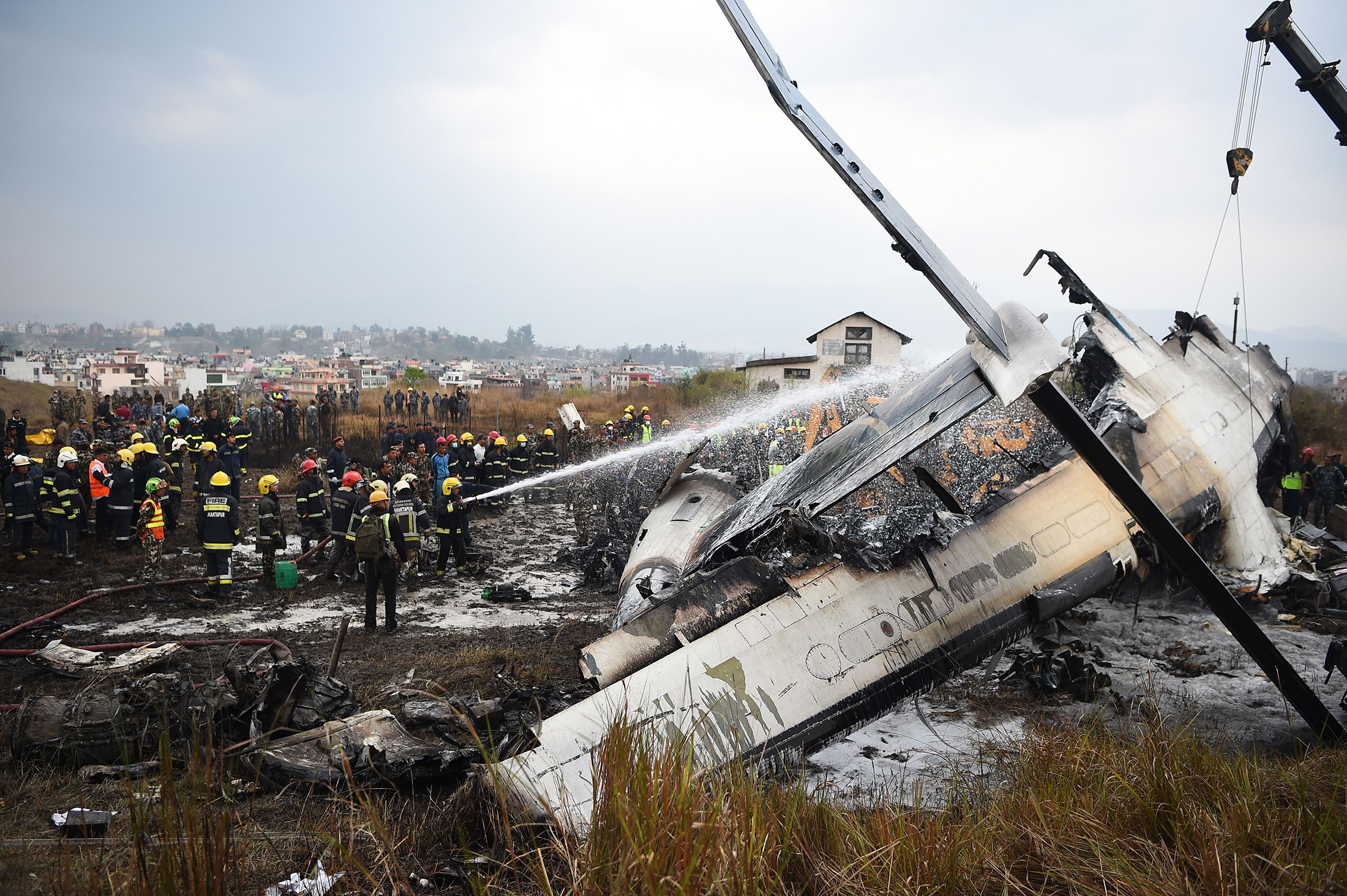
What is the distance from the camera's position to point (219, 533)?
1174 cm

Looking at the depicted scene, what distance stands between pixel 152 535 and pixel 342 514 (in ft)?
9.20

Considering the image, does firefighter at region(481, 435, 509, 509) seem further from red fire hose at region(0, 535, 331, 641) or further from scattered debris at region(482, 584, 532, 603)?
scattered debris at region(482, 584, 532, 603)

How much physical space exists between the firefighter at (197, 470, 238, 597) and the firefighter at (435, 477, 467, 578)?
3283 mm

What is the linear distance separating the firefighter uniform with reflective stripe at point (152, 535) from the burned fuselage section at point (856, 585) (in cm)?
860

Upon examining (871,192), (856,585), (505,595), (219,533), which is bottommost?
(505,595)

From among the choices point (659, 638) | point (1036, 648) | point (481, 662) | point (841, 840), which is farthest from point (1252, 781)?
point (481, 662)

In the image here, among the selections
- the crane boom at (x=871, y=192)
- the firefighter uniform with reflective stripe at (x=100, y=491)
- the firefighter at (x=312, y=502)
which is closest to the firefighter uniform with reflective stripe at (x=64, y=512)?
the firefighter uniform with reflective stripe at (x=100, y=491)

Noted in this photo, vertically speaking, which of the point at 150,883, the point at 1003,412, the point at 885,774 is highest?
the point at 1003,412

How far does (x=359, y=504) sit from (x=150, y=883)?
1010 centimetres

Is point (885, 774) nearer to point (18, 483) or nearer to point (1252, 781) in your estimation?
point (1252, 781)

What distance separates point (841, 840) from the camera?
376 cm

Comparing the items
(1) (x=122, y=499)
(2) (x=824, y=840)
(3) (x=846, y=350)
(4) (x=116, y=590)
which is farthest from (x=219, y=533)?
(3) (x=846, y=350)

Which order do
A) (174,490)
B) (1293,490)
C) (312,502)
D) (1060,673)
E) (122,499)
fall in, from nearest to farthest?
(1060,673), (122,499), (312,502), (174,490), (1293,490)

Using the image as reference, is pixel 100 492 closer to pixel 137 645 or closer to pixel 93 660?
pixel 137 645
